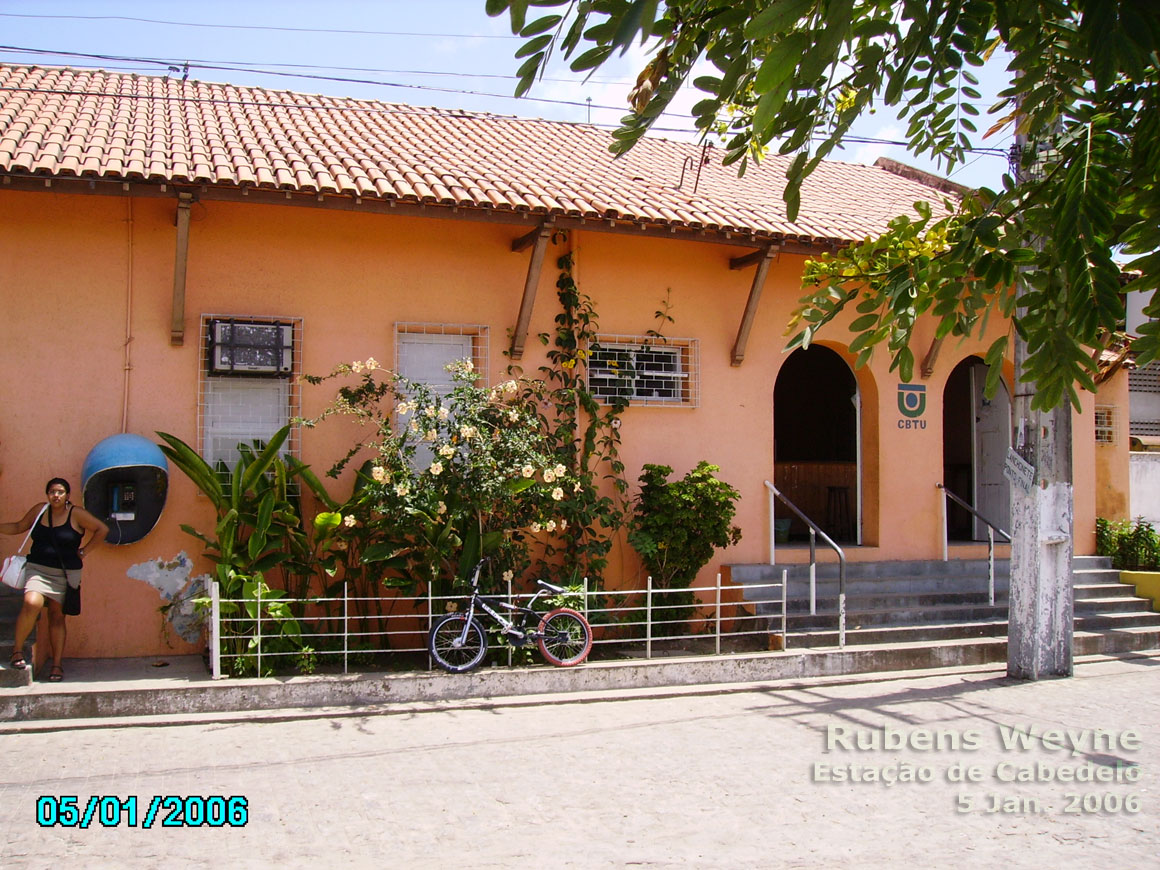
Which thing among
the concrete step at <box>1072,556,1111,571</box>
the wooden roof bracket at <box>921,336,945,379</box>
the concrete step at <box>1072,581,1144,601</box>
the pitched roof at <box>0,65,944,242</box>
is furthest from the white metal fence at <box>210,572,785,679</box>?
the concrete step at <box>1072,556,1111,571</box>

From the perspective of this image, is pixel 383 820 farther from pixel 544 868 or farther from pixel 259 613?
pixel 259 613

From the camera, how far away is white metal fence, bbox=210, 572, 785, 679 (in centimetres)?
853

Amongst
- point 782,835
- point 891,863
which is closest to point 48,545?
point 782,835

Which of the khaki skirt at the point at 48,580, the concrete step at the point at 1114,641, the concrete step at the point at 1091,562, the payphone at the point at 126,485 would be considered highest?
the payphone at the point at 126,485

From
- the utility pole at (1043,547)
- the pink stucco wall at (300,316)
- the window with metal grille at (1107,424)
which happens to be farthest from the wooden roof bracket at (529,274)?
the window with metal grille at (1107,424)

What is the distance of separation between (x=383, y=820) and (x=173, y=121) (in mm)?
8138

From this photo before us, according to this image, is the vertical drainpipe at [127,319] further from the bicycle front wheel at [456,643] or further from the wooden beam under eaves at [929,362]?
the wooden beam under eaves at [929,362]

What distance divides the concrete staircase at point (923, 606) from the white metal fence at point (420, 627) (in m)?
0.26

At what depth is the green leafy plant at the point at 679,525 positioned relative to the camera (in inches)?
400

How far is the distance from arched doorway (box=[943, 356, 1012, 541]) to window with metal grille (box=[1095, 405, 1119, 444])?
1238mm

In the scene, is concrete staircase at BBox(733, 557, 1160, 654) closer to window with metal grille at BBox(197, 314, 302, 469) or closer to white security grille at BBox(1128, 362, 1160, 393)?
white security grille at BBox(1128, 362, 1160, 393)

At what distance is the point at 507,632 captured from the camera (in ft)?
29.2

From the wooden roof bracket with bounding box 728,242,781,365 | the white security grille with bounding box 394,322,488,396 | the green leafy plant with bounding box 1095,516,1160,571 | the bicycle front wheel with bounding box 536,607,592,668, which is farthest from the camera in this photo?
the green leafy plant with bounding box 1095,516,1160,571

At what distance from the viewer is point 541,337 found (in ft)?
34.6
